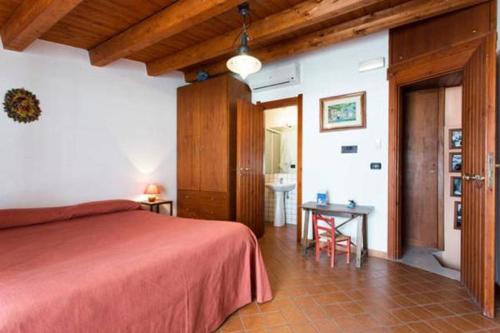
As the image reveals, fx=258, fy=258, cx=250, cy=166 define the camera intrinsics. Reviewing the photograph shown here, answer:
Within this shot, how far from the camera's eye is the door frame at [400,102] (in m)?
1.87

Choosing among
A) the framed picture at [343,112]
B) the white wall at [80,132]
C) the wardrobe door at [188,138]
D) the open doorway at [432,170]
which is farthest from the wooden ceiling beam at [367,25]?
the white wall at [80,132]

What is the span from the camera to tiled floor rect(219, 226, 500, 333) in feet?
5.91

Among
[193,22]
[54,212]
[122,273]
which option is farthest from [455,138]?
[54,212]

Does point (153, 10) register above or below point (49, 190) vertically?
above

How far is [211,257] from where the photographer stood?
5.59 feet

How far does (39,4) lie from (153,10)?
88 cm

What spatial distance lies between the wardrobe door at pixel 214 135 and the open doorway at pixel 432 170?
7.98 feet

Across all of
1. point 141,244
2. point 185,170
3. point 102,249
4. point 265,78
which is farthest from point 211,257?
point 265,78

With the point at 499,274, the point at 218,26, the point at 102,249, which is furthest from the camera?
the point at 218,26

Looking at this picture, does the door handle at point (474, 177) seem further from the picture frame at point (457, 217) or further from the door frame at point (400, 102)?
the picture frame at point (457, 217)

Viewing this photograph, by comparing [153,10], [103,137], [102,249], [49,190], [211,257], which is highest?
[153,10]

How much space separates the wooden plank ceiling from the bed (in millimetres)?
1728

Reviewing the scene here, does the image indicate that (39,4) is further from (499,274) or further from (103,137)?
(499,274)

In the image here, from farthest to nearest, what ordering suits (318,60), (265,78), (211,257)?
(265,78), (318,60), (211,257)
